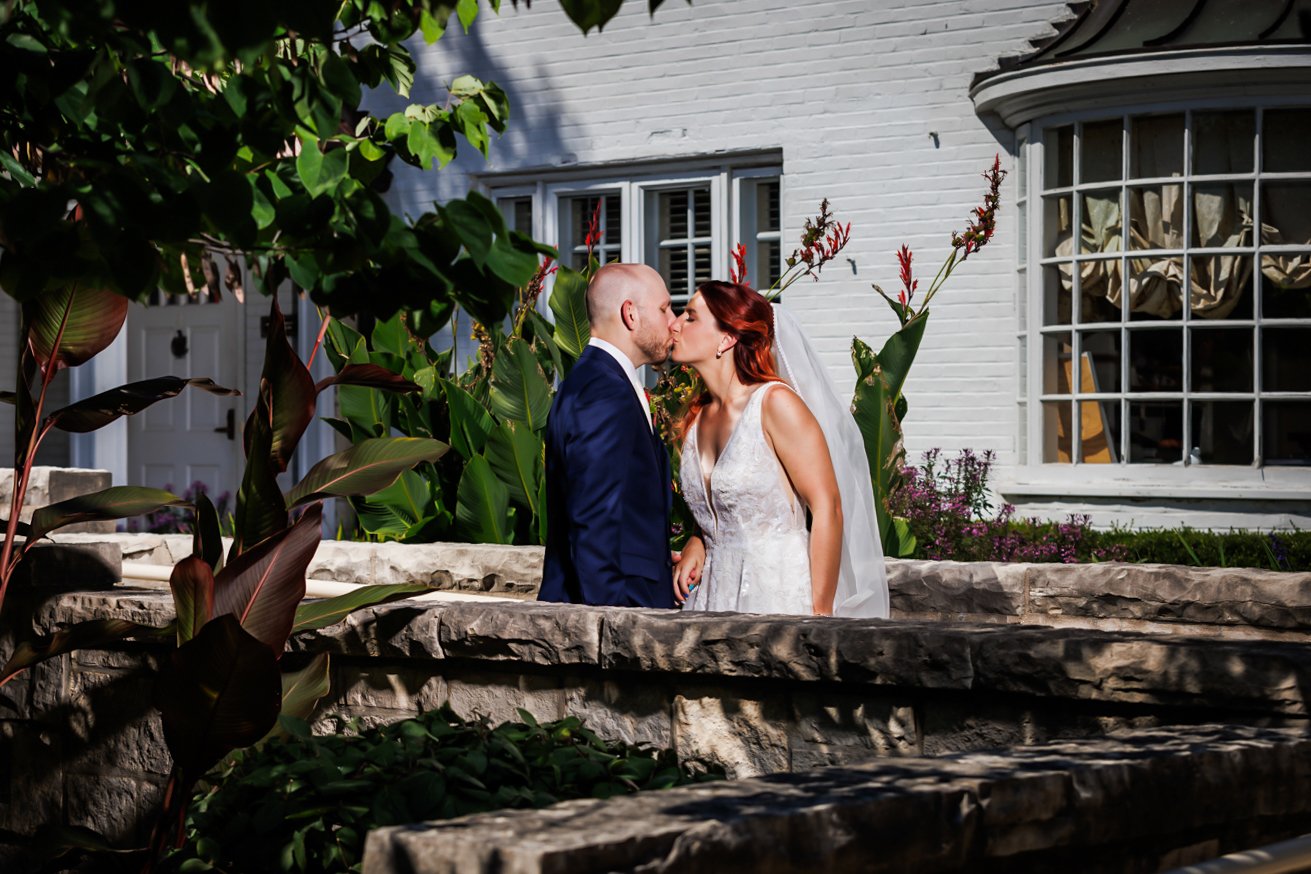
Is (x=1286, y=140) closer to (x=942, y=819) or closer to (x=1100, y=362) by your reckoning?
(x=1100, y=362)

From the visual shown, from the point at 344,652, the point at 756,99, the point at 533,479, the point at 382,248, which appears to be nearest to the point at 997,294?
the point at 756,99

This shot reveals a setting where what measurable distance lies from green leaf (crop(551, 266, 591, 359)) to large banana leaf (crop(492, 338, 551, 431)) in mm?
275

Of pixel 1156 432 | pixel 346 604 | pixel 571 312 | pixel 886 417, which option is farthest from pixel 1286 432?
pixel 346 604

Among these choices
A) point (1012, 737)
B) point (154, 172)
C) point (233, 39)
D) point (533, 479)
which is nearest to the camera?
point (233, 39)

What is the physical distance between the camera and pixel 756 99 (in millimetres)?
9867

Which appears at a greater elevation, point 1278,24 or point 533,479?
point 1278,24

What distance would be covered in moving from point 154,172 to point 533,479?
426cm

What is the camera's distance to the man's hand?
5.19m

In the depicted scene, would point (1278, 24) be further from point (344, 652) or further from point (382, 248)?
point (382, 248)

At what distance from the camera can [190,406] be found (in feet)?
39.4

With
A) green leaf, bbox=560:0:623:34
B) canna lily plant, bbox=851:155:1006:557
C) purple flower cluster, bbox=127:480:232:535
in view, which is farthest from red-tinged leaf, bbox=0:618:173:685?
purple flower cluster, bbox=127:480:232:535

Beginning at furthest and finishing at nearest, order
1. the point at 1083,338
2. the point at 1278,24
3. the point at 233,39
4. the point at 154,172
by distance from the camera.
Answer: the point at 1083,338 → the point at 1278,24 → the point at 154,172 → the point at 233,39

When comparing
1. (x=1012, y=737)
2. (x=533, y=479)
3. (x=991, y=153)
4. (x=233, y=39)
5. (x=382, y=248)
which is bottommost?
(x=1012, y=737)

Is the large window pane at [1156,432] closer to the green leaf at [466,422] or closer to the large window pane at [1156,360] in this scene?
the large window pane at [1156,360]
